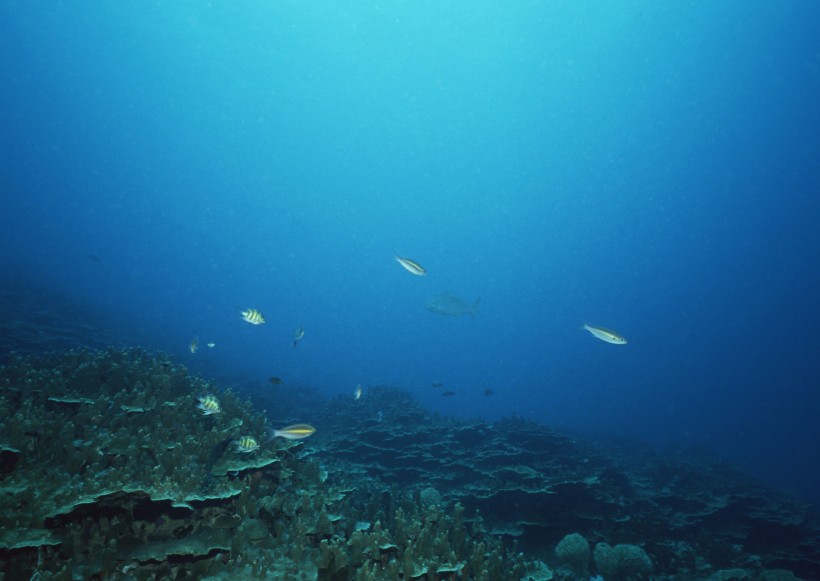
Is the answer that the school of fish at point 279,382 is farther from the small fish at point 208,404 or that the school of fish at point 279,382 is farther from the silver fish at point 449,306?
the silver fish at point 449,306

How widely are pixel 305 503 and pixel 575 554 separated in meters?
4.86

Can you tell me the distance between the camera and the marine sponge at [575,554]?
606 centimetres

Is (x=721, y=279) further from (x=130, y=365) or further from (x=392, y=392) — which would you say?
(x=130, y=365)

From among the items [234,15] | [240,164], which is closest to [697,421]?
[234,15]

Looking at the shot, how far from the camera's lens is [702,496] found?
959cm

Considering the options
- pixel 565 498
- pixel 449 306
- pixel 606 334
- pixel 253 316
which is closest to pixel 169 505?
pixel 253 316

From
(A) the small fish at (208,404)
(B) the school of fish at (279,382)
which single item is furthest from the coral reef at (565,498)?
(A) the small fish at (208,404)

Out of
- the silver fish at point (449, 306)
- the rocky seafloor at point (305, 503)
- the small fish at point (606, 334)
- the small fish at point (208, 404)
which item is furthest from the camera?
the silver fish at point (449, 306)

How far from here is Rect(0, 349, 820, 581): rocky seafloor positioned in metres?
3.41

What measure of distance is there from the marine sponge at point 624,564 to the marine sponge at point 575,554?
0.23 m

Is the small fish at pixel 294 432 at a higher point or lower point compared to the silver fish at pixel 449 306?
lower

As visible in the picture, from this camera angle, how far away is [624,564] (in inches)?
236

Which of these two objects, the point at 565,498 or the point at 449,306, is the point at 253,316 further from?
the point at 449,306

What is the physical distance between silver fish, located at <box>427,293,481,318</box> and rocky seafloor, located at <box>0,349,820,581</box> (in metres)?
11.8
